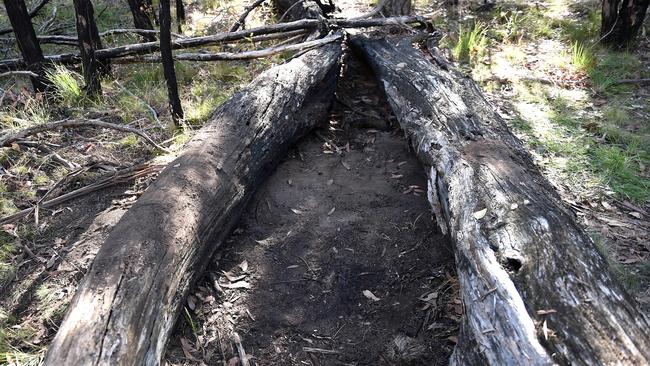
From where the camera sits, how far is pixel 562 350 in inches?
73.7

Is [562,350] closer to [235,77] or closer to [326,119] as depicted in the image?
[326,119]

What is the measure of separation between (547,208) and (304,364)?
4.87 ft

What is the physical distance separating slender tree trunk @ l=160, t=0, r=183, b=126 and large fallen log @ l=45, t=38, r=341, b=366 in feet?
2.38

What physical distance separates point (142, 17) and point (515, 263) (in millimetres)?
5552

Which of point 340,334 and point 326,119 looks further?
point 326,119

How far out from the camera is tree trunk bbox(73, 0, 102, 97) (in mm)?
4719

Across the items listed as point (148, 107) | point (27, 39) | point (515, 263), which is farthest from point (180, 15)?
point (515, 263)

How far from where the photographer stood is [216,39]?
5.64 m

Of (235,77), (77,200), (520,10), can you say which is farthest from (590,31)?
(77,200)

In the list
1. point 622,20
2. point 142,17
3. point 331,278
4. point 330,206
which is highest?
point 142,17

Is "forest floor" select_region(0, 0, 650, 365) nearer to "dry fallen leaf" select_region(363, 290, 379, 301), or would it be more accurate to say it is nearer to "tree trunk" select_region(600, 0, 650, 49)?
"dry fallen leaf" select_region(363, 290, 379, 301)

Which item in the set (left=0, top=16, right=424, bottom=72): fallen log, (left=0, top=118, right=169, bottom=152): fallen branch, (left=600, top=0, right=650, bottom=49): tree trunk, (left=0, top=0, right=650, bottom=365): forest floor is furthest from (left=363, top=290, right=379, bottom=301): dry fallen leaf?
(left=600, top=0, right=650, bottom=49): tree trunk

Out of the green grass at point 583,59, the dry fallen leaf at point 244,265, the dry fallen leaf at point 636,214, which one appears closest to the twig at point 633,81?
the green grass at point 583,59

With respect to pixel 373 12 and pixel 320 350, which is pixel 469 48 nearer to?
pixel 373 12
